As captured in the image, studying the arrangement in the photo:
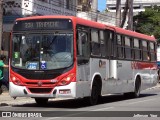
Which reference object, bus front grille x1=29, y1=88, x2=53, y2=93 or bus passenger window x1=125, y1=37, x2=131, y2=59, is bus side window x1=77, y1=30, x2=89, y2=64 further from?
bus passenger window x1=125, y1=37, x2=131, y2=59

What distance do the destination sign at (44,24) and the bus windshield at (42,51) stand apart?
0.76ft

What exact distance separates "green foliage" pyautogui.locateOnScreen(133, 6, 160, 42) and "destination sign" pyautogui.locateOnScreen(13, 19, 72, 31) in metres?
39.2

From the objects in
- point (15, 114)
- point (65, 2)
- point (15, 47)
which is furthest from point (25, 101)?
point (65, 2)

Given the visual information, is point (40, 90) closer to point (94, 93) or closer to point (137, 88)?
point (94, 93)

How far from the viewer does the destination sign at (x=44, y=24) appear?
55.1ft

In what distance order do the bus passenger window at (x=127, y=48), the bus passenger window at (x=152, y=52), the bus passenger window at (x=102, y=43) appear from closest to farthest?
the bus passenger window at (x=102, y=43) < the bus passenger window at (x=127, y=48) < the bus passenger window at (x=152, y=52)

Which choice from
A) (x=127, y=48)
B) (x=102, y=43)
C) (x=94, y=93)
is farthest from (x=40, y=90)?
(x=127, y=48)

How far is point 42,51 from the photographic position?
656 inches

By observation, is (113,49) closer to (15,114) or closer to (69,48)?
(69,48)

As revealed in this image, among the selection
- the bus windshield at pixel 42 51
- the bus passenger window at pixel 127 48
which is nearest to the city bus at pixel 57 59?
the bus windshield at pixel 42 51

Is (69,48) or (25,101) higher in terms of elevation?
(69,48)

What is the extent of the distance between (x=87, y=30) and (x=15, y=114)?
4742 mm

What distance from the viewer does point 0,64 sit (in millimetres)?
18812

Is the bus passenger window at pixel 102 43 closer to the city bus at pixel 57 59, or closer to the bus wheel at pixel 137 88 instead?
the city bus at pixel 57 59
